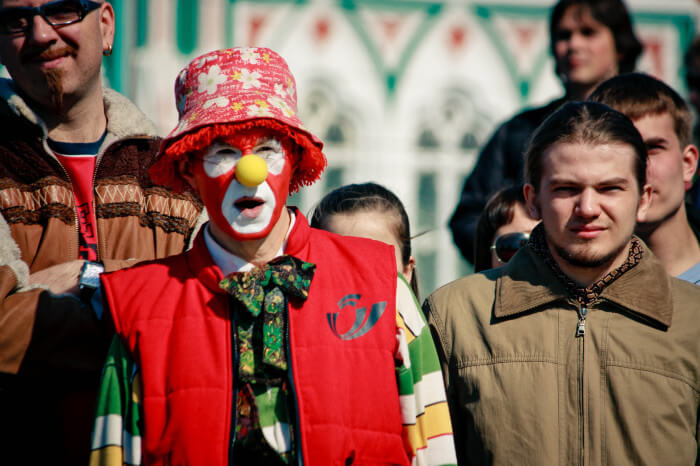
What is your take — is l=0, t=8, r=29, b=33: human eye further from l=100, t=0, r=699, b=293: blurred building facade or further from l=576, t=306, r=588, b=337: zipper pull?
l=100, t=0, r=699, b=293: blurred building facade

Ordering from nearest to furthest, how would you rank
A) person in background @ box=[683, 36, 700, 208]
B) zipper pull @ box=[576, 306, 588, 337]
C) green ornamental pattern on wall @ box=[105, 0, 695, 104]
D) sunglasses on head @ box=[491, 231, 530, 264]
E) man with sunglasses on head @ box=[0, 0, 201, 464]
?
man with sunglasses on head @ box=[0, 0, 201, 464] → zipper pull @ box=[576, 306, 588, 337] → sunglasses on head @ box=[491, 231, 530, 264] → person in background @ box=[683, 36, 700, 208] → green ornamental pattern on wall @ box=[105, 0, 695, 104]

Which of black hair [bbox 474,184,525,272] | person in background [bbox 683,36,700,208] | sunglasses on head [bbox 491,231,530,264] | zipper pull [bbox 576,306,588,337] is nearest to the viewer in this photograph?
zipper pull [bbox 576,306,588,337]

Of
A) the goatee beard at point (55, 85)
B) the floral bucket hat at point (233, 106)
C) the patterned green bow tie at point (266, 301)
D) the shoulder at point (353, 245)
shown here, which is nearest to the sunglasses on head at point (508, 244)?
the shoulder at point (353, 245)

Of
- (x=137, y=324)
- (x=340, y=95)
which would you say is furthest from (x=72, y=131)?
(x=340, y=95)

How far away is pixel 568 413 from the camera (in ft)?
8.64

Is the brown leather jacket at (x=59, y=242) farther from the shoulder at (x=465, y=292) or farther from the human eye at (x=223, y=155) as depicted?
the shoulder at (x=465, y=292)

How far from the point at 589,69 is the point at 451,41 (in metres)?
5.19

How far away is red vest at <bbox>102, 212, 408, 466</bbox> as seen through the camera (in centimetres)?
229

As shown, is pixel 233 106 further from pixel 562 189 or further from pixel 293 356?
pixel 562 189

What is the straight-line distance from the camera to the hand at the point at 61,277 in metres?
2.59

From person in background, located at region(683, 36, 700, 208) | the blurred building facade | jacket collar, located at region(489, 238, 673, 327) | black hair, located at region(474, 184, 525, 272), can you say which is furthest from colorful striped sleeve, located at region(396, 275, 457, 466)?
the blurred building facade

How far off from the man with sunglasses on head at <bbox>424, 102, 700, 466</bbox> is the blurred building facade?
19.9 ft

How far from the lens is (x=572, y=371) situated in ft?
8.75

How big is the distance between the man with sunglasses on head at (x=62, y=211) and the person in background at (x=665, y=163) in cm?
160
